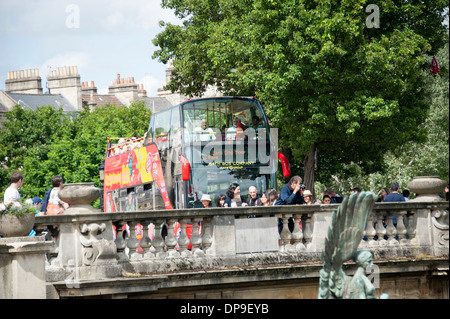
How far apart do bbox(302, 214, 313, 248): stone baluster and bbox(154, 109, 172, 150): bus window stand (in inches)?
385

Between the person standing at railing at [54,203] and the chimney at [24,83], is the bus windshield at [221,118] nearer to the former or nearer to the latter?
the person standing at railing at [54,203]

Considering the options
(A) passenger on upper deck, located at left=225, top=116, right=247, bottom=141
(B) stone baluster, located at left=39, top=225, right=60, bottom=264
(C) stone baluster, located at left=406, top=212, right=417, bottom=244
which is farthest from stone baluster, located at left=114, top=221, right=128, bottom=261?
(A) passenger on upper deck, located at left=225, top=116, right=247, bottom=141

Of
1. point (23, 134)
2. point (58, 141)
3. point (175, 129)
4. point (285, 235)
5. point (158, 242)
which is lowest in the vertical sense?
point (285, 235)

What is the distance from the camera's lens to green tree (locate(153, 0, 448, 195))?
2828 cm

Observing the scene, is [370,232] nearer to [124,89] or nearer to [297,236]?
[297,236]

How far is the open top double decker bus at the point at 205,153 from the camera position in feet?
75.7

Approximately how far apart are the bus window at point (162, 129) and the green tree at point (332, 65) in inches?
206

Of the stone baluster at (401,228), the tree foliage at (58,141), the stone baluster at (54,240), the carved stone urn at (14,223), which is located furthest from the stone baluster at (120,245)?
the tree foliage at (58,141)

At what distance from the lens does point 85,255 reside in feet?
41.4

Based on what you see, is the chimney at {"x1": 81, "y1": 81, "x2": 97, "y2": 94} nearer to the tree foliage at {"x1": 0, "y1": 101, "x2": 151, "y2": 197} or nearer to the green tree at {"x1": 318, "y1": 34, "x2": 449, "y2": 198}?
the tree foliage at {"x1": 0, "y1": 101, "x2": 151, "y2": 197}

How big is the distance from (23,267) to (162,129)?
42.9 ft

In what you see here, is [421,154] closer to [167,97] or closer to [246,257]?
A: [246,257]

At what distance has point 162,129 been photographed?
24531 millimetres

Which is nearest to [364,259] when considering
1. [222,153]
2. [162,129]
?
[222,153]
